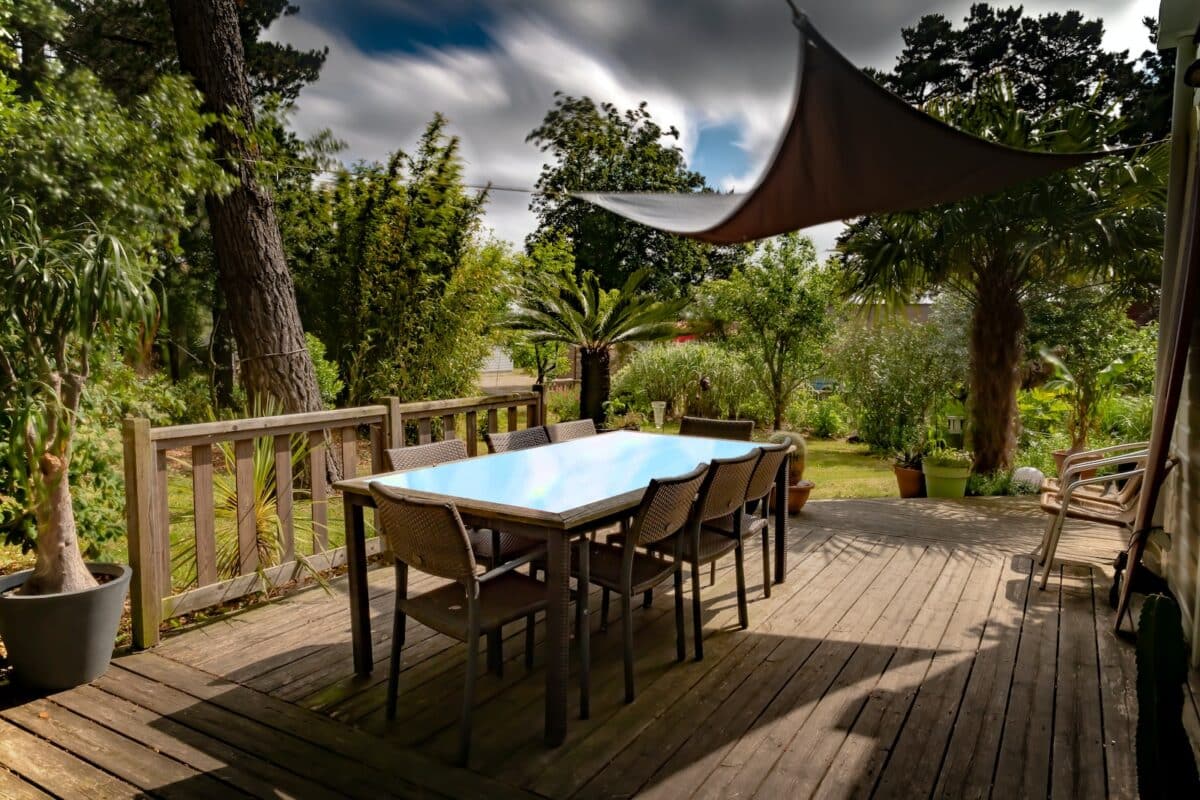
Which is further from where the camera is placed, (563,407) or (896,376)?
(563,407)

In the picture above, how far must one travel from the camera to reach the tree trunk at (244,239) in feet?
17.6

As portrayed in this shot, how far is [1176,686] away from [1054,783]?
1279mm

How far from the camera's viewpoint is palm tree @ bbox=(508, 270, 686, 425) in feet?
31.8

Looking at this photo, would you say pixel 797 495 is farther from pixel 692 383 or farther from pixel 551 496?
pixel 692 383

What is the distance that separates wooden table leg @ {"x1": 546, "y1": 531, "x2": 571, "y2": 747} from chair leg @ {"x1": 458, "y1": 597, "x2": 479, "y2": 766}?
0.26 meters

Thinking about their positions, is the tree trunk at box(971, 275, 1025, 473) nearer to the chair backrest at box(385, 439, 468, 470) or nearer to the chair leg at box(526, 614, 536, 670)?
the chair backrest at box(385, 439, 468, 470)

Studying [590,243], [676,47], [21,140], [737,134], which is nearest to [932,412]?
[737,134]

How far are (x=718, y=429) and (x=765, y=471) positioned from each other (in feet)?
4.63

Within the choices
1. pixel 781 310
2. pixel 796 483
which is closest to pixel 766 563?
pixel 796 483

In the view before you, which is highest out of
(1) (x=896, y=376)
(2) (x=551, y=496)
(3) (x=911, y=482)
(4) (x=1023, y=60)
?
(4) (x=1023, y=60)

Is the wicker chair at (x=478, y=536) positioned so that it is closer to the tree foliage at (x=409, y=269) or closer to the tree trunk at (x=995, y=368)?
the tree foliage at (x=409, y=269)

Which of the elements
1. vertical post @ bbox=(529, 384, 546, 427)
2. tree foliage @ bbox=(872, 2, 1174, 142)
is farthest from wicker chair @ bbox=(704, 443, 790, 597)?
tree foliage @ bbox=(872, 2, 1174, 142)

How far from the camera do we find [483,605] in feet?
8.82

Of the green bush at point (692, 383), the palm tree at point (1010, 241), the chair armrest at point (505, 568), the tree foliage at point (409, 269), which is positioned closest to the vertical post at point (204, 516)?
the chair armrest at point (505, 568)
